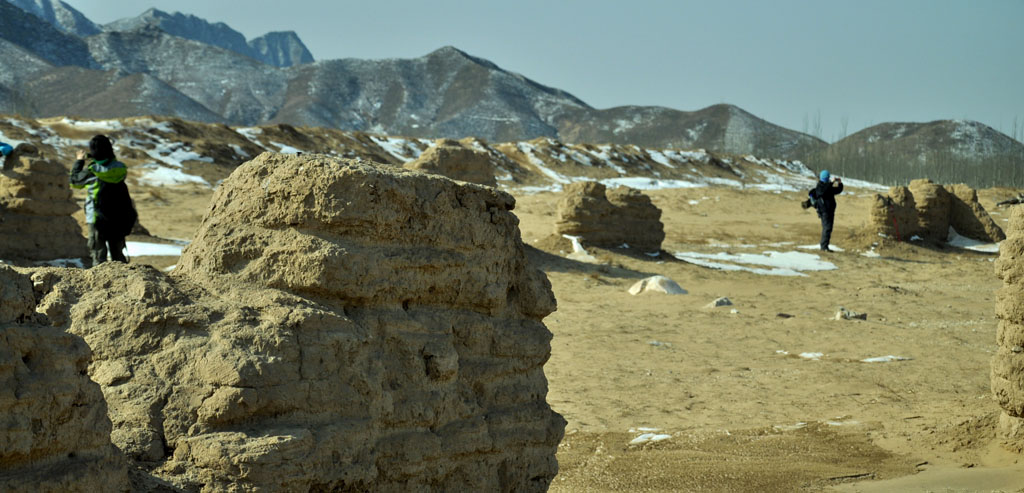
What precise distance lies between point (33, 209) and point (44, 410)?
958cm

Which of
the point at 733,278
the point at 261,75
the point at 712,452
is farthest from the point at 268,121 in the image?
the point at 712,452

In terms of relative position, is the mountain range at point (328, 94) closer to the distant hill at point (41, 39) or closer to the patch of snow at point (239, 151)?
the distant hill at point (41, 39)

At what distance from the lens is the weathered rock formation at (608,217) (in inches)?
621

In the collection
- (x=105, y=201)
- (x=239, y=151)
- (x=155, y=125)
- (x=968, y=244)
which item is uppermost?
(x=155, y=125)

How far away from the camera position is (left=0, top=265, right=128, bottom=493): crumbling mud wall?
216 centimetres

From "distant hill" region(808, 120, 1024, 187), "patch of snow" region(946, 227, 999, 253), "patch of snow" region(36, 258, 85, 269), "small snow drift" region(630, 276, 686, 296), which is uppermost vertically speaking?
"distant hill" region(808, 120, 1024, 187)

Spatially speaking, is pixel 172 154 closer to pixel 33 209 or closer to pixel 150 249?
pixel 150 249

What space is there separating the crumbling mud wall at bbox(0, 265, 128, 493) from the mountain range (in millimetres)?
71209

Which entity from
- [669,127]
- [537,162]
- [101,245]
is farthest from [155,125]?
[669,127]

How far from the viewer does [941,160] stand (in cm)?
4538

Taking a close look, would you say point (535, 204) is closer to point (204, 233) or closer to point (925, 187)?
point (925, 187)

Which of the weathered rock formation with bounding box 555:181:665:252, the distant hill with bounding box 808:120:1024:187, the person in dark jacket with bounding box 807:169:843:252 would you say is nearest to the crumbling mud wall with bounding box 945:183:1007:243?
the person in dark jacket with bounding box 807:169:843:252

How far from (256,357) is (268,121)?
318ft

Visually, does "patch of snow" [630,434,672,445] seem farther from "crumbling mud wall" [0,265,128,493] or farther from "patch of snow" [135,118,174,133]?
"patch of snow" [135,118,174,133]
